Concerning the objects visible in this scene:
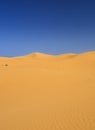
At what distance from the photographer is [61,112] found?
20.5ft

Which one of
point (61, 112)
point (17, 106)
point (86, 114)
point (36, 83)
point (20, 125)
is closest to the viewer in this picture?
point (20, 125)

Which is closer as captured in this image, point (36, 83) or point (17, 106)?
point (17, 106)

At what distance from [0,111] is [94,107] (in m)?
3.67

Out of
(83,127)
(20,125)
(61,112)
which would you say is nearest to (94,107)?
(61,112)

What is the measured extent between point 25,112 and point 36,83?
521 cm

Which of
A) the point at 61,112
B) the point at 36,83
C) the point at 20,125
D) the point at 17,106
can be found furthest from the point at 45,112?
the point at 36,83

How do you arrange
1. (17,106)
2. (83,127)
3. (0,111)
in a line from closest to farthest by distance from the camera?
1. (83,127)
2. (0,111)
3. (17,106)

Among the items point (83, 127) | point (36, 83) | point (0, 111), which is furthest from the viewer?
point (36, 83)

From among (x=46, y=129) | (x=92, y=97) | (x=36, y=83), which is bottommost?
(x=46, y=129)

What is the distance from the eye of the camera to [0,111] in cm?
720

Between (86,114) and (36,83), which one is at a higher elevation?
(36,83)

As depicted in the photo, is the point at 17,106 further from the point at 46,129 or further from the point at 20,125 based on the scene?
the point at 46,129

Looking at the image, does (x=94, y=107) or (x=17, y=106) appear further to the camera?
(x=17, y=106)

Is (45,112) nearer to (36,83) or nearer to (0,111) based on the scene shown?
(0,111)
